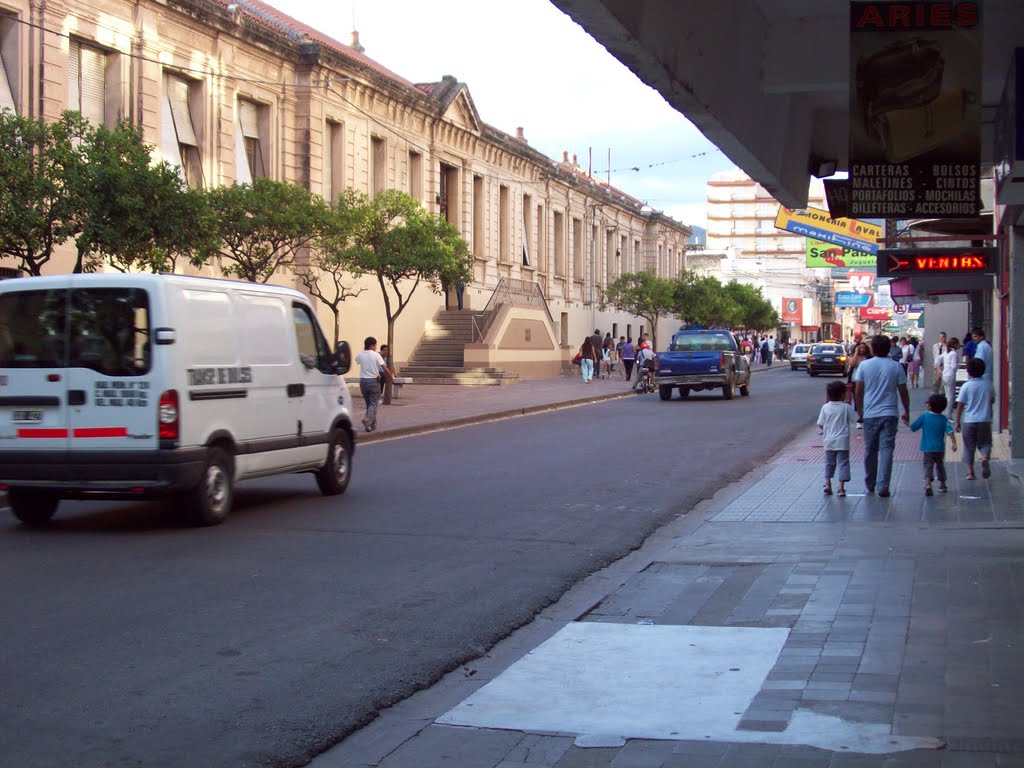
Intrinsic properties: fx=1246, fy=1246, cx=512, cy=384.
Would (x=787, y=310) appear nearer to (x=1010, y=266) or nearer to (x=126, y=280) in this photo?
(x=1010, y=266)

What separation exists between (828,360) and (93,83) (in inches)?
1479

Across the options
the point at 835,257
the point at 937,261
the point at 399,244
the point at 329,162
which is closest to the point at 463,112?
the point at 329,162

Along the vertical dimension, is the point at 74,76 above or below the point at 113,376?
above

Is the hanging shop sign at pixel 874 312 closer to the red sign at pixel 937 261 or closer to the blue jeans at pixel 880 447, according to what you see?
the red sign at pixel 937 261

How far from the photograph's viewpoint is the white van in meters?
10.8

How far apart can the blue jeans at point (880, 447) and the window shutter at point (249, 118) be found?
2525 cm

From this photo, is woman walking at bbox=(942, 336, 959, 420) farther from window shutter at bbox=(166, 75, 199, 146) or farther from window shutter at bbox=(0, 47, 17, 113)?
window shutter at bbox=(166, 75, 199, 146)

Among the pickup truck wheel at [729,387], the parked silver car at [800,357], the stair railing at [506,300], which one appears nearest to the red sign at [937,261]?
the pickup truck wheel at [729,387]

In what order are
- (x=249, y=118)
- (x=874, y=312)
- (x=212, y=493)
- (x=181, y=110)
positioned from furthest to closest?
(x=874, y=312), (x=249, y=118), (x=181, y=110), (x=212, y=493)

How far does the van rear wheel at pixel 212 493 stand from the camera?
11.2 meters

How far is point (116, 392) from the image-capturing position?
1083 centimetres

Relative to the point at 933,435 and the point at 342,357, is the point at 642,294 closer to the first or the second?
the point at 342,357

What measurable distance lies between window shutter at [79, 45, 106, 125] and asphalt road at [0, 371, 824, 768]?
1528 centimetres

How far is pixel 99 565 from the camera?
941 cm
